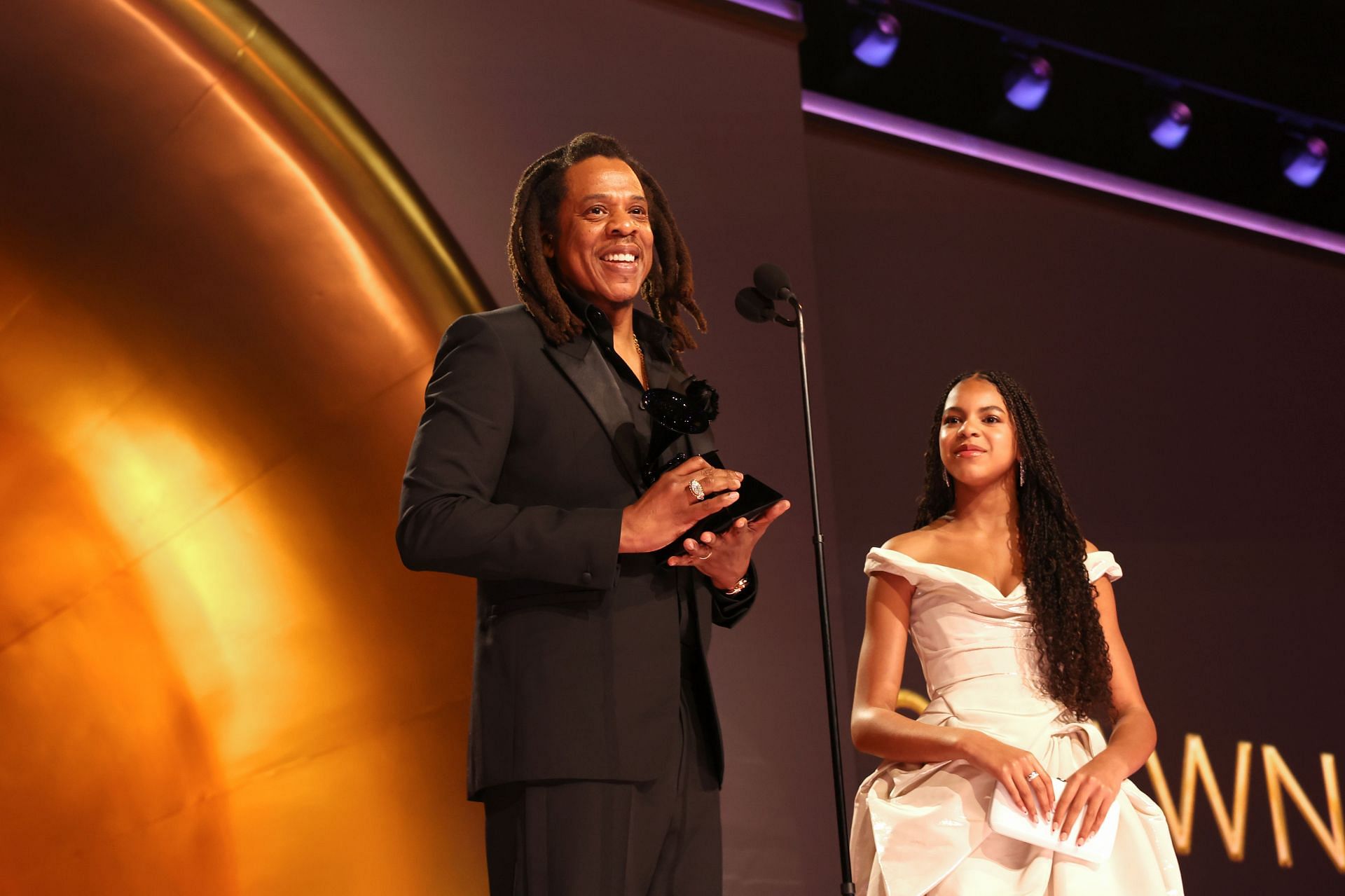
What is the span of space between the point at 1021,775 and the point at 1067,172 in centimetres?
349

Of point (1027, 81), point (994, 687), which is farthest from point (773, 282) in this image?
point (1027, 81)

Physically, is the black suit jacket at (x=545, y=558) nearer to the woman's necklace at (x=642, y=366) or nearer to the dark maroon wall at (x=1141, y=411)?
the woman's necklace at (x=642, y=366)

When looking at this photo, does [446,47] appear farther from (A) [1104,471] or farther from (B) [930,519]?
(A) [1104,471]

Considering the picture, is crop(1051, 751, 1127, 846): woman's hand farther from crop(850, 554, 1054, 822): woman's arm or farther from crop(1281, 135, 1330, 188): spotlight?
crop(1281, 135, 1330, 188): spotlight

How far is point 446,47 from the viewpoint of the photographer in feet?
11.4

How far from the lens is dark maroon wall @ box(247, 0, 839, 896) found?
3.37 meters

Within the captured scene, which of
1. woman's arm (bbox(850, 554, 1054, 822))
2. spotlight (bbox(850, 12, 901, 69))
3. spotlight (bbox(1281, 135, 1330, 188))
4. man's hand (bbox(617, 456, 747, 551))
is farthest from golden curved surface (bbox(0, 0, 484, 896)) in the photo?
spotlight (bbox(1281, 135, 1330, 188))

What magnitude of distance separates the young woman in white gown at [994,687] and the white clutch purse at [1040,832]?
0.01 meters

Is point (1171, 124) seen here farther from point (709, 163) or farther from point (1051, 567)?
point (1051, 567)

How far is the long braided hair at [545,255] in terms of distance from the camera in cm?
177

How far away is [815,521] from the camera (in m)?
2.54

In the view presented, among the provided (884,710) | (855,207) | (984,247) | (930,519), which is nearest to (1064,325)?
(984,247)

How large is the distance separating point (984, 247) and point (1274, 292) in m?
1.39

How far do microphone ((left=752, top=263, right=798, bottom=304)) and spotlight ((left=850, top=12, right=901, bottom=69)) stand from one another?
7.29ft
